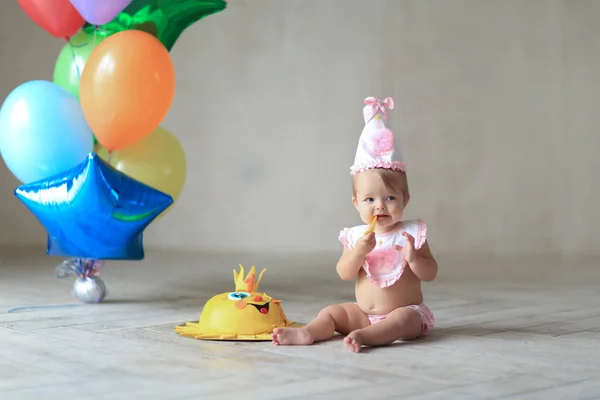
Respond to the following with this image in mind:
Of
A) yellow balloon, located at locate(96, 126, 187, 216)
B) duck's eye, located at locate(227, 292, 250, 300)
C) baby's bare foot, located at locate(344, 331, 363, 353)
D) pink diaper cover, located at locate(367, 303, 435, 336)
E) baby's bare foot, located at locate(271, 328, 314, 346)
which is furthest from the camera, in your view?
yellow balloon, located at locate(96, 126, 187, 216)

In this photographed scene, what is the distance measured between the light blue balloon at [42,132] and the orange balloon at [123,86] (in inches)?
2.8

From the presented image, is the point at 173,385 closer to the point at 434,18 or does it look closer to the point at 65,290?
the point at 65,290

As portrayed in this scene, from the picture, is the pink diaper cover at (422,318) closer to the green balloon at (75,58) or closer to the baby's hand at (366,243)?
the baby's hand at (366,243)

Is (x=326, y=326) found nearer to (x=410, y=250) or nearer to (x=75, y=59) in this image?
(x=410, y=250)

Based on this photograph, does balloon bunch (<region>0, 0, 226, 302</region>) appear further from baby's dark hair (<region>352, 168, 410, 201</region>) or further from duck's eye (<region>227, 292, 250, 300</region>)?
baby's dark hair (<region>352, 168, 410, 201</region>)

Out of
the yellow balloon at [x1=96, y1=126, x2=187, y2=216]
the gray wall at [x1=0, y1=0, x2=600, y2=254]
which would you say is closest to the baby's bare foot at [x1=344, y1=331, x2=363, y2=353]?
the yellow balloon at [x1=96, y1=126, x2=187, y2=216]

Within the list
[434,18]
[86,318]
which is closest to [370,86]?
[434,18]

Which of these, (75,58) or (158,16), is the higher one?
(158,16)

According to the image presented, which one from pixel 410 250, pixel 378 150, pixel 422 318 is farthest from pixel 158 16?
pixel 422 318

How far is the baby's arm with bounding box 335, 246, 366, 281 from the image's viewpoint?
2.22 metres

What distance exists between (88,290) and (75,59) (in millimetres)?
846

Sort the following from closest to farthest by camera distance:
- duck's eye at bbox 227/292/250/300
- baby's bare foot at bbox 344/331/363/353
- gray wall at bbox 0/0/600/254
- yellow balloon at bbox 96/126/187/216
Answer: baby's bare foot at bbox 344/331/363/353 → duck's eye at bbox 227/292/250/300 → yellow balloon at bbox 96/126/187/216 → gray wall at bbox 0/0/600/254

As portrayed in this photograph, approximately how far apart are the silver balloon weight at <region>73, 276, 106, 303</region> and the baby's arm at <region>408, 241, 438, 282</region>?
131 centimetres

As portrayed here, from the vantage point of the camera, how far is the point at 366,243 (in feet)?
7.19
